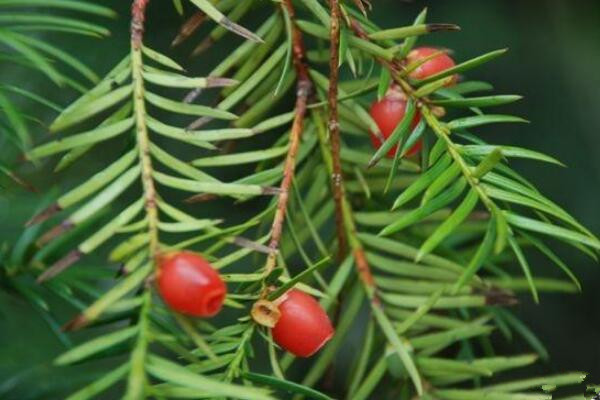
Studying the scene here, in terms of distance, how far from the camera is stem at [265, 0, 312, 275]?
0.57m

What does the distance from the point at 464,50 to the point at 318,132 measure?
429 mm

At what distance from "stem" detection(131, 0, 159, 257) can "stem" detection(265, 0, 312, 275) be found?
0.07 meters

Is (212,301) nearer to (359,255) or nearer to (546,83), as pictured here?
(359,255)

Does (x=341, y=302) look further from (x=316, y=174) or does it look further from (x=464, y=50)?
(x=464, y=50)

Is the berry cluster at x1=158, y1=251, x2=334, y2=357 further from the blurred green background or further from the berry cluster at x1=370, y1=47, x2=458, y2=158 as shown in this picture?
the blurred green background

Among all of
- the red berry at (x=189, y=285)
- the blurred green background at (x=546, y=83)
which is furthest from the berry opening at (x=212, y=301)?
the blurred green background at (x=546, y=83)

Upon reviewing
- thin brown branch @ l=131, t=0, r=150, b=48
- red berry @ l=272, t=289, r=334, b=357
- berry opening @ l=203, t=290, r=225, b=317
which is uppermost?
thin brown branch @ l=131, t=0, r=150, b=48

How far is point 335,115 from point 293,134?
0.11 feet

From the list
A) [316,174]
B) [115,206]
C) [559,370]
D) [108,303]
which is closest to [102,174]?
[108,303]

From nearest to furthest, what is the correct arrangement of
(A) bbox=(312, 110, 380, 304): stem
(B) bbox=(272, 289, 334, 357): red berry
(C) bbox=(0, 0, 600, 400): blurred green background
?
(B) bbox=(272, 289, 334, 357): red berry, (A) bbox=(312, 110, 380, 304): stem, (C) bbox=(0, 0, 600, 400): blurred green background

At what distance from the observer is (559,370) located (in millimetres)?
969

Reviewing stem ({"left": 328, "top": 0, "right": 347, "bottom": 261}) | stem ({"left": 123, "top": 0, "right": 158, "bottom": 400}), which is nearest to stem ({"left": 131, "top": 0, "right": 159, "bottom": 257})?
stem ({"left": 123, "top": 0, "right": 158, "bottom": 400})

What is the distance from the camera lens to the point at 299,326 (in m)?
0.54

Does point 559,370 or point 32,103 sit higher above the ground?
point 32,103
